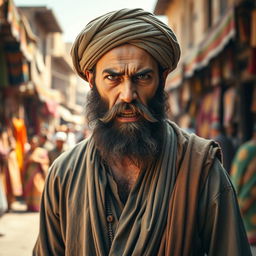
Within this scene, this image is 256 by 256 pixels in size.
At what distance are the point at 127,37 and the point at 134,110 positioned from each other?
0.30 metres

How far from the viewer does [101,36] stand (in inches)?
77.8

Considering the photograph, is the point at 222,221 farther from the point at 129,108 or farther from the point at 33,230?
the point at 33,230

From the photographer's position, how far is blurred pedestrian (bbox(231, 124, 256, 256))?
5.93m

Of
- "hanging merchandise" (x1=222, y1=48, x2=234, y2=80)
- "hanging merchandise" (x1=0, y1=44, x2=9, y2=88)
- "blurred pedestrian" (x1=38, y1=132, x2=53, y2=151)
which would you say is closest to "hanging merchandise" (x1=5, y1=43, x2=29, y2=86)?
"hanging merchandise" (x1=0, y1=44, x2=9, y2=88)

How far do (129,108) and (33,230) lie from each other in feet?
19.9

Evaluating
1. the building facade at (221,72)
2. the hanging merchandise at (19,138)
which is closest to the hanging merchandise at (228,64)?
the building facade at (221,72)

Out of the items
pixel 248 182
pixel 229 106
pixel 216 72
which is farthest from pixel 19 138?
pixel 248 182

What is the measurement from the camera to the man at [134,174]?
6.00 feet

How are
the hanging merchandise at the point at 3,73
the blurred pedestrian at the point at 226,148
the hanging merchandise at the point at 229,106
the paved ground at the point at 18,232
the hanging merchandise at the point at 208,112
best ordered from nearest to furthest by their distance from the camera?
the paved ground at the point at 18,232
the blurred pedestrian at the point at 226,148
the hanging merchandise at the point at 229,106
the hanging merchandise at the point at 208,112
the hanging merchandise at the point at 3,73

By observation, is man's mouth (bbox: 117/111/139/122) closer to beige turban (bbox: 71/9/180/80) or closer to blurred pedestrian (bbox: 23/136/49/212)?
beige turban (bbox: 71/9/180/80)

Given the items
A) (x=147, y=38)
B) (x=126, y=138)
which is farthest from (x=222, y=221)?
(x=147, y=38)

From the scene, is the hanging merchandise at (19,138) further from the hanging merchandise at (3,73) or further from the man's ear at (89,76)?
the man's ear at (89,76)

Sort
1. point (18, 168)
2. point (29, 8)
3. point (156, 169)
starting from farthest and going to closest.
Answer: point (29, 8) < point (18, 168) < point (156, 169)

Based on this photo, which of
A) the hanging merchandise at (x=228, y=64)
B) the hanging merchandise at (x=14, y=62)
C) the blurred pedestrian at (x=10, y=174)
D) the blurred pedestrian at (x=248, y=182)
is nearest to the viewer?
the blurred pedestrian at (x=248, y=182)
